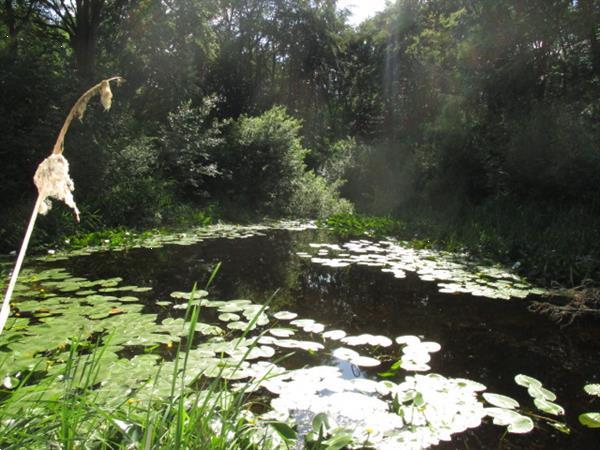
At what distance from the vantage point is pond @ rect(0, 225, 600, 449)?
2199mm

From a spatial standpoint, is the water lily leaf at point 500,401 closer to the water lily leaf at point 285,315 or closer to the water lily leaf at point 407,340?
the water lily leaf at point 407,340

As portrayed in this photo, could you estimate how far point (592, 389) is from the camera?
8.25 ft

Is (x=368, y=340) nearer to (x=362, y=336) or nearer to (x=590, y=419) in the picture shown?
(x=362, y=336)

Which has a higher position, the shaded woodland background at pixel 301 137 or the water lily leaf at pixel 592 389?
the shaded woodland background at pixel 301 137

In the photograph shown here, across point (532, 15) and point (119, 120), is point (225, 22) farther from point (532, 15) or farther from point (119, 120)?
point (532, 15)

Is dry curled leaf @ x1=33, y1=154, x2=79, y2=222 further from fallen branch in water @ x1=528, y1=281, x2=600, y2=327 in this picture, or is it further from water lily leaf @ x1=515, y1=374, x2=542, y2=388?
fallen branch in water @ x1=528, y1=281, x2=600, y2=327

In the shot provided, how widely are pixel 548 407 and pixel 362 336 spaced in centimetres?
137

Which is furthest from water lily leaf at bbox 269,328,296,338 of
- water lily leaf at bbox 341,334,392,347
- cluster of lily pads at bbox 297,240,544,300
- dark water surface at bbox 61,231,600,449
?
cluster of lily pads at bbox 297,240,544,300

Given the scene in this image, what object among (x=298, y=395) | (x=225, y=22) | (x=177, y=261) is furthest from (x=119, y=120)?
(x=225, y=22)

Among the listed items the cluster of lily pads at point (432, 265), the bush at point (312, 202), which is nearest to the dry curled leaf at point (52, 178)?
the cluster of lily pads at point (432, 265)

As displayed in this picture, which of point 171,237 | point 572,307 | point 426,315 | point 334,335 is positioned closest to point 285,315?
point 334,335

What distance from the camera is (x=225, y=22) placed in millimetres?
24844

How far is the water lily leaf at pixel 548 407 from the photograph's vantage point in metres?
2.24

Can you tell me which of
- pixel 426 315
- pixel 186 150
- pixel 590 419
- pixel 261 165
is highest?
pixel 186 150
